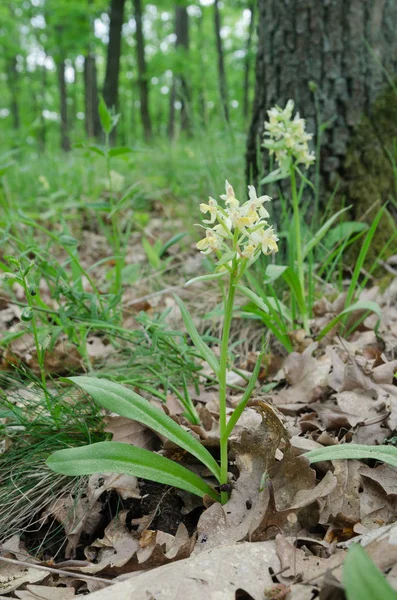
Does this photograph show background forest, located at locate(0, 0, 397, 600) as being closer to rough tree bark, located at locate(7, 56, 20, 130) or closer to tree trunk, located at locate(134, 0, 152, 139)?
tree trunk, located at locate(134, 0, 152, 139)

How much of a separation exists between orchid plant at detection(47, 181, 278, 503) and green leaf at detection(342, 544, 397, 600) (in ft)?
1.38

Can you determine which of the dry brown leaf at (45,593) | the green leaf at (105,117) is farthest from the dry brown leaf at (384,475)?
the green leaf at (105,117)

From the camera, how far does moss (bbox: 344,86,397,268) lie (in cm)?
290

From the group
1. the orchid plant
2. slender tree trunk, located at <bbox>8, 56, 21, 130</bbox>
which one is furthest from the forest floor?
slender tree trunk, located at <bbox>8, 56, 21, 130</bbox>

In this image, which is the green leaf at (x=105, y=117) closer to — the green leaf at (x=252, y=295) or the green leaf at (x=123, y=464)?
the green leaf at (x=252, y=295)

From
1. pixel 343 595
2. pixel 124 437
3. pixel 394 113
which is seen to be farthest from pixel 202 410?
→ pixel 394 113

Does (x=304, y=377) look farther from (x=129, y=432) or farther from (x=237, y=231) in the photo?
(x=237, y=231)

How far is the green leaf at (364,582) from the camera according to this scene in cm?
76

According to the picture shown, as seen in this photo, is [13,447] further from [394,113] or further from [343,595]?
[394,113]

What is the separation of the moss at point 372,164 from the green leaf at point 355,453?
182 cm

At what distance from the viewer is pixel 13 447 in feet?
5.17

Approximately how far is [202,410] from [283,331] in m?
0.52

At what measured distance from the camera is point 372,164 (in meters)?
2.92

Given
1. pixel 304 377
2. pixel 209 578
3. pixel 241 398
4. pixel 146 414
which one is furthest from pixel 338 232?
pixel 209 578
